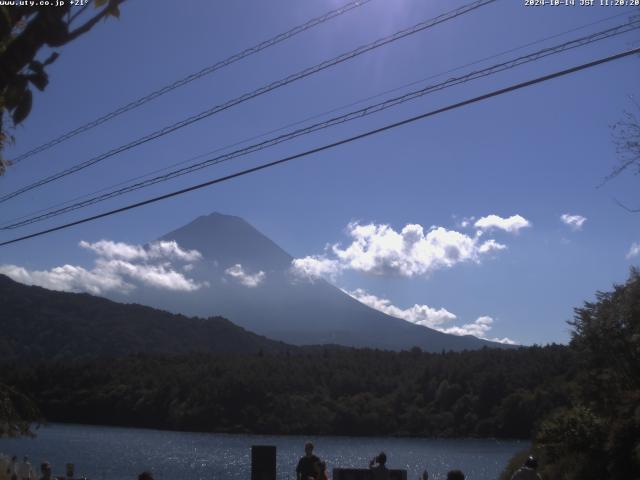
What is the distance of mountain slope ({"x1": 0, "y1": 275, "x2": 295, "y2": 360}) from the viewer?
390 feet

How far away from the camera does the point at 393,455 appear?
191 ft

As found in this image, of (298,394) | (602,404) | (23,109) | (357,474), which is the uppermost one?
(298,394)

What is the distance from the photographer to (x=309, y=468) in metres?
9.00

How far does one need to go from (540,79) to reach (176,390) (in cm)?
8300

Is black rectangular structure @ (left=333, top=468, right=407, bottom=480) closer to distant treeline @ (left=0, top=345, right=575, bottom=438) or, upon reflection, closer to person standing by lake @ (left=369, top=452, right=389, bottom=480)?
person standing by lake @ (left=369, top=452, right=389, bottom=480)

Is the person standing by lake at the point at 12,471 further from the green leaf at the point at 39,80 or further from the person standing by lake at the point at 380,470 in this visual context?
the green leaf at the point at 39,80

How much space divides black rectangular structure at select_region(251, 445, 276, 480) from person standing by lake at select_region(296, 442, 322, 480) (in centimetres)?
58

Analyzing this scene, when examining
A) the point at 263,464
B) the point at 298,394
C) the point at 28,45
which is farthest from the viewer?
the point at 298,394

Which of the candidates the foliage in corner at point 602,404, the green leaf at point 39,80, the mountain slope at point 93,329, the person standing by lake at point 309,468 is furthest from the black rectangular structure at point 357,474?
the mountain slope at point 93,329

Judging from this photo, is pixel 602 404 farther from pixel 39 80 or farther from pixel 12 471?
pixel 39 80

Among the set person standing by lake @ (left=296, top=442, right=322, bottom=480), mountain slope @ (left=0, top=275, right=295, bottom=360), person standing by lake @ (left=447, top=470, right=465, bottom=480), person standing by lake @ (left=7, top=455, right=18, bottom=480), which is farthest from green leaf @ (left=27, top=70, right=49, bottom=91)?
mountain slope @ (left=0, top=275, right=295, bottom=360)

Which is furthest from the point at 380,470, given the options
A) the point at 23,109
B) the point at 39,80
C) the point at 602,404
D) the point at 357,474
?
the point at 602,404

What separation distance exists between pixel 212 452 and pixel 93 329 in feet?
251

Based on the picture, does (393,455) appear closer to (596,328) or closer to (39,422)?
(596,328)
